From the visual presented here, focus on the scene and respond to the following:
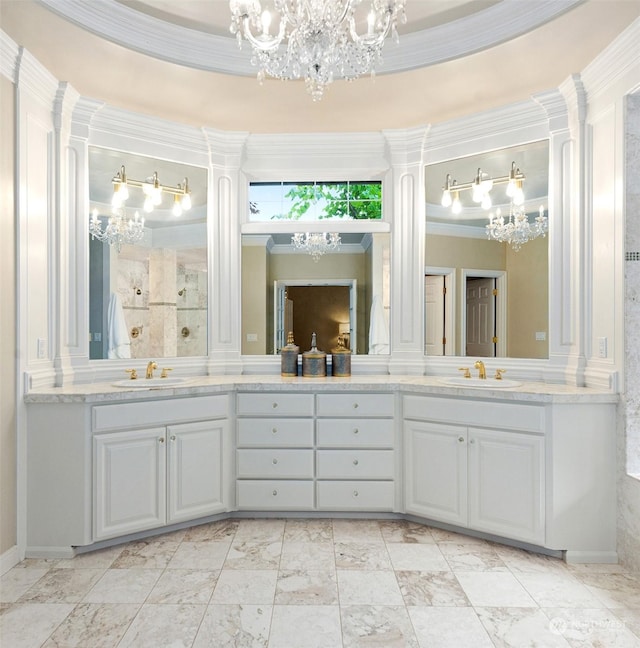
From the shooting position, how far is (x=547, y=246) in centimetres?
315

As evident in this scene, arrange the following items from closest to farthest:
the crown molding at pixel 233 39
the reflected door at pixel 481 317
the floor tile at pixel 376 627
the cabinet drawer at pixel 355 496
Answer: the floor tile at pixel 376 627
the crown molding at pixel 233 39
the cabinet drawer at pixel 355 496
the reflected door at pixel 481 317

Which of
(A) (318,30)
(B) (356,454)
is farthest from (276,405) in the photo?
(A) (318,30)

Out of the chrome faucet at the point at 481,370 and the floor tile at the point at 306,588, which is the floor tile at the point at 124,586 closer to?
the floor tile at the point at 306,588

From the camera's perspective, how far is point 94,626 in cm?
206

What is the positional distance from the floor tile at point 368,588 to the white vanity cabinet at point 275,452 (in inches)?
28.7

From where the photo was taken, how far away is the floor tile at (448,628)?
1941 mm

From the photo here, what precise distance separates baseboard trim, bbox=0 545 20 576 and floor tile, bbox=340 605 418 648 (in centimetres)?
169

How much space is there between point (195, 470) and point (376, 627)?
56.1 inches

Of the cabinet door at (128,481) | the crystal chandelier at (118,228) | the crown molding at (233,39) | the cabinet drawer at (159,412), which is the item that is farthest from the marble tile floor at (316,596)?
the crown molding at (233,39)

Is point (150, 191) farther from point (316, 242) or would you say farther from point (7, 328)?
point (7, 328)

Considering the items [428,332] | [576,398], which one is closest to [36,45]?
[428,332]

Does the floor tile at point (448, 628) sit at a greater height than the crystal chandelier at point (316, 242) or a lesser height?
lesser

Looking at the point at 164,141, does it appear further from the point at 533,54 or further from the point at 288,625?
the point at 288,625

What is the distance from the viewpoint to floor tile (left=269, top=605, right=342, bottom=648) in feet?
6.38
